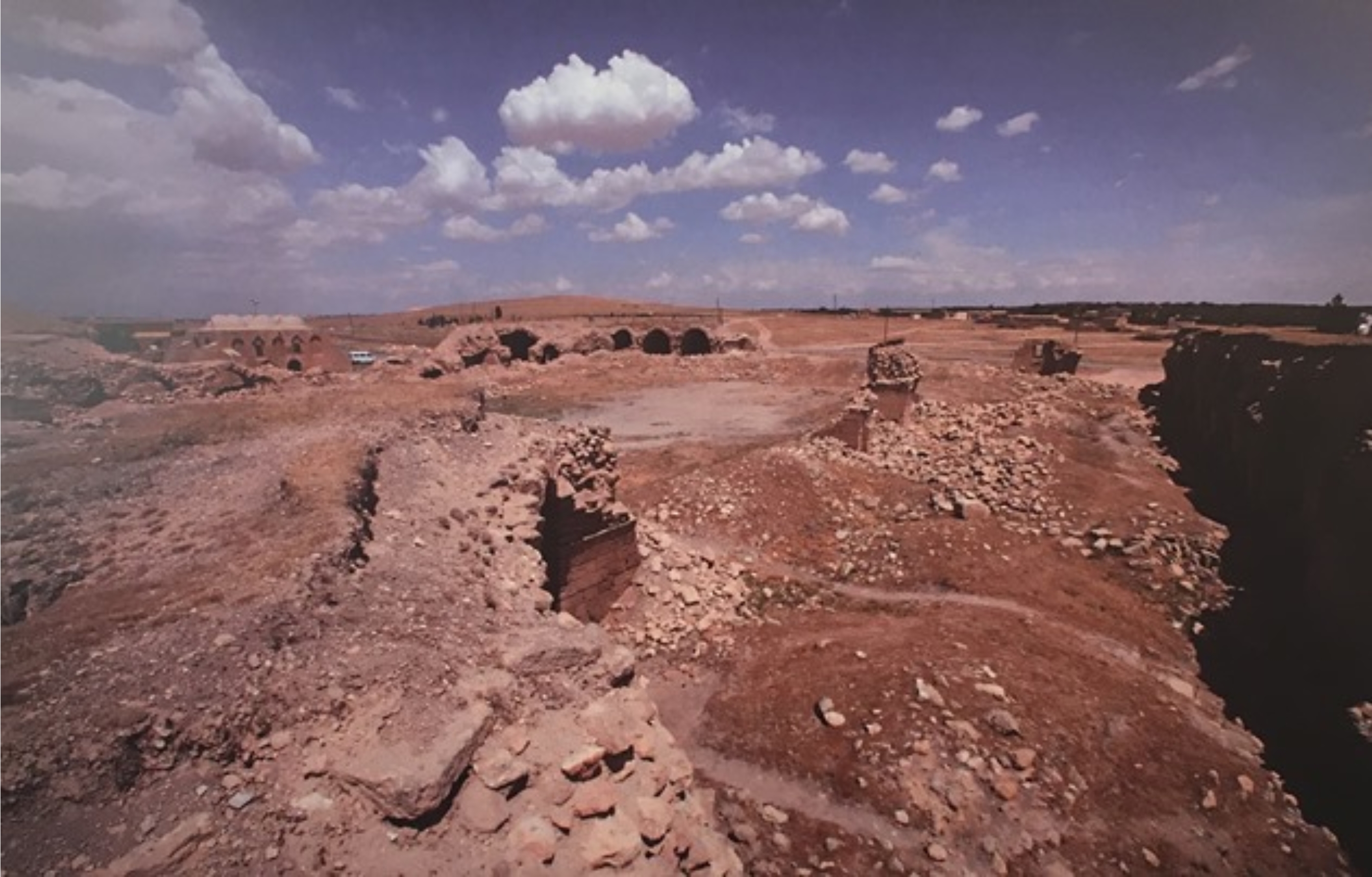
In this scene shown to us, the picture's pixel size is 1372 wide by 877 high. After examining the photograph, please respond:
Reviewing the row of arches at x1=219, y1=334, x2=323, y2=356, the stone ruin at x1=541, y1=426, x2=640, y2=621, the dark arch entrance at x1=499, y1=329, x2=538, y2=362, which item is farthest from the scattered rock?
the row of arches at x1=219, y1=334, x2=323, y2=356

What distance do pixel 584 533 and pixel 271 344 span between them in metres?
42.3

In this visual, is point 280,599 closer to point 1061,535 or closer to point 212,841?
point 212,841

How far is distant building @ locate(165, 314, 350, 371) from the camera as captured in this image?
41.5 meters

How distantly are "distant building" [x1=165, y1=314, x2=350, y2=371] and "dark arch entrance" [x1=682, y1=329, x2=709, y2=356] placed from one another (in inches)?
916

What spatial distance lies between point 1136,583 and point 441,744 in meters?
13.6

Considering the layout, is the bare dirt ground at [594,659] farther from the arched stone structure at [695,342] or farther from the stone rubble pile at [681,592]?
the arched stone structure at [695,342]

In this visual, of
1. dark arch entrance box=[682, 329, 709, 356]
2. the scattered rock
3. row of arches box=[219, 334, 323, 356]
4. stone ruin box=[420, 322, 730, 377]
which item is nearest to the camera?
the scattered rock

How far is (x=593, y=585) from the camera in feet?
38.4

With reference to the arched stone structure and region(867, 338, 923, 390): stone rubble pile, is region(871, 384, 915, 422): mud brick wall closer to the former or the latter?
region(867, 338, 923, 390): stone rubble pile

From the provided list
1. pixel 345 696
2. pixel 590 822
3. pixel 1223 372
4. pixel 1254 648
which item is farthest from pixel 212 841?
pixel 1223 372

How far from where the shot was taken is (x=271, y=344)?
4441 centimetres

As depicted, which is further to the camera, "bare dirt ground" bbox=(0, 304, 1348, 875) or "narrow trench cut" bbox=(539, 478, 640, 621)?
"narrow trench cut" bbox=(539, 478, 640, 621)

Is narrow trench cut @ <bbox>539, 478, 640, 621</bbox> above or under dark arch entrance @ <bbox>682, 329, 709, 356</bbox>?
under

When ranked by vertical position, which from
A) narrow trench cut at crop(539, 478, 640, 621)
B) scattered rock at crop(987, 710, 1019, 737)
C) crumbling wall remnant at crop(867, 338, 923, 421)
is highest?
crumbling wall remnant at crop(867, 338, 923, 421)
